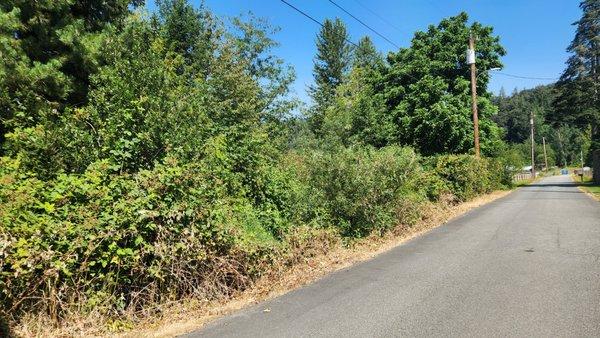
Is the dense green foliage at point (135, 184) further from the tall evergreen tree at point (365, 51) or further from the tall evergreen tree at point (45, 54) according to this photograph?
the tall evergreen tree at point (365, 51)

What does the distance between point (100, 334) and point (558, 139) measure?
6096 inches

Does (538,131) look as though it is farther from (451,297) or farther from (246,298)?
(246,298)

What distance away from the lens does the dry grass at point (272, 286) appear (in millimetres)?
5863

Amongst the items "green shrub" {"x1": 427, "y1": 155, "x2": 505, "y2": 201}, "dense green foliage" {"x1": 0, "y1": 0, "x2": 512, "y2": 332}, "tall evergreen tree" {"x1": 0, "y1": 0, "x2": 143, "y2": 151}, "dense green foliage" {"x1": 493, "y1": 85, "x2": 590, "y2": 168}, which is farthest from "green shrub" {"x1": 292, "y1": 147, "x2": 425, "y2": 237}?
"dense green foliage" {"x1": 493, "y1": 85, "x2": 590, "y2": 168}

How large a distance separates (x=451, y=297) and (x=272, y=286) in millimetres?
2717

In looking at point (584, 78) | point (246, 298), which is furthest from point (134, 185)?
point (584, 78)

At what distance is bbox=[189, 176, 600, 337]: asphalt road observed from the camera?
209 inches

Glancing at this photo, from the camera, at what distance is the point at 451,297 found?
21.2 feet

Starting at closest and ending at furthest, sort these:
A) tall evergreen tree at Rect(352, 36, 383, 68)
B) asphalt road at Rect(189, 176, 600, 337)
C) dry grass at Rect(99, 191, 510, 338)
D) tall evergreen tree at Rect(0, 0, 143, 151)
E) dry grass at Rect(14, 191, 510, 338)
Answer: asphalt road at Rect(189, 176, 600, 337), dry grass at Rect(14, 191, 510, 338), dry grass at Rect(99, 191, 510, 338), tall evergreen tree at Rect(0, 0, 143, 151), tall evergreen tree at Rect(352, 36, 383, 68)

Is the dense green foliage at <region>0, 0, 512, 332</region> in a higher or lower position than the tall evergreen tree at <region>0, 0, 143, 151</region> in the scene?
lower

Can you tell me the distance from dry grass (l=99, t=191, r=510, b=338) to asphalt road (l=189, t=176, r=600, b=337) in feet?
0.87

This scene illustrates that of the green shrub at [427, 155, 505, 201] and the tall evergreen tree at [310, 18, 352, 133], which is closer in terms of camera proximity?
the green shrub at [427, 155, 505, 201]

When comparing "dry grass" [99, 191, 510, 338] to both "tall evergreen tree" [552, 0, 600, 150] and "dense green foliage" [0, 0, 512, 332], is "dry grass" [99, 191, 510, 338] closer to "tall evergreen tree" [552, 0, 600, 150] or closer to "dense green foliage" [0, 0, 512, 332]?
"dense green foliage" [0, 0, 512, 332]

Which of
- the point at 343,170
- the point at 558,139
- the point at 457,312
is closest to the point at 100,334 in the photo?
the point at 457,312
